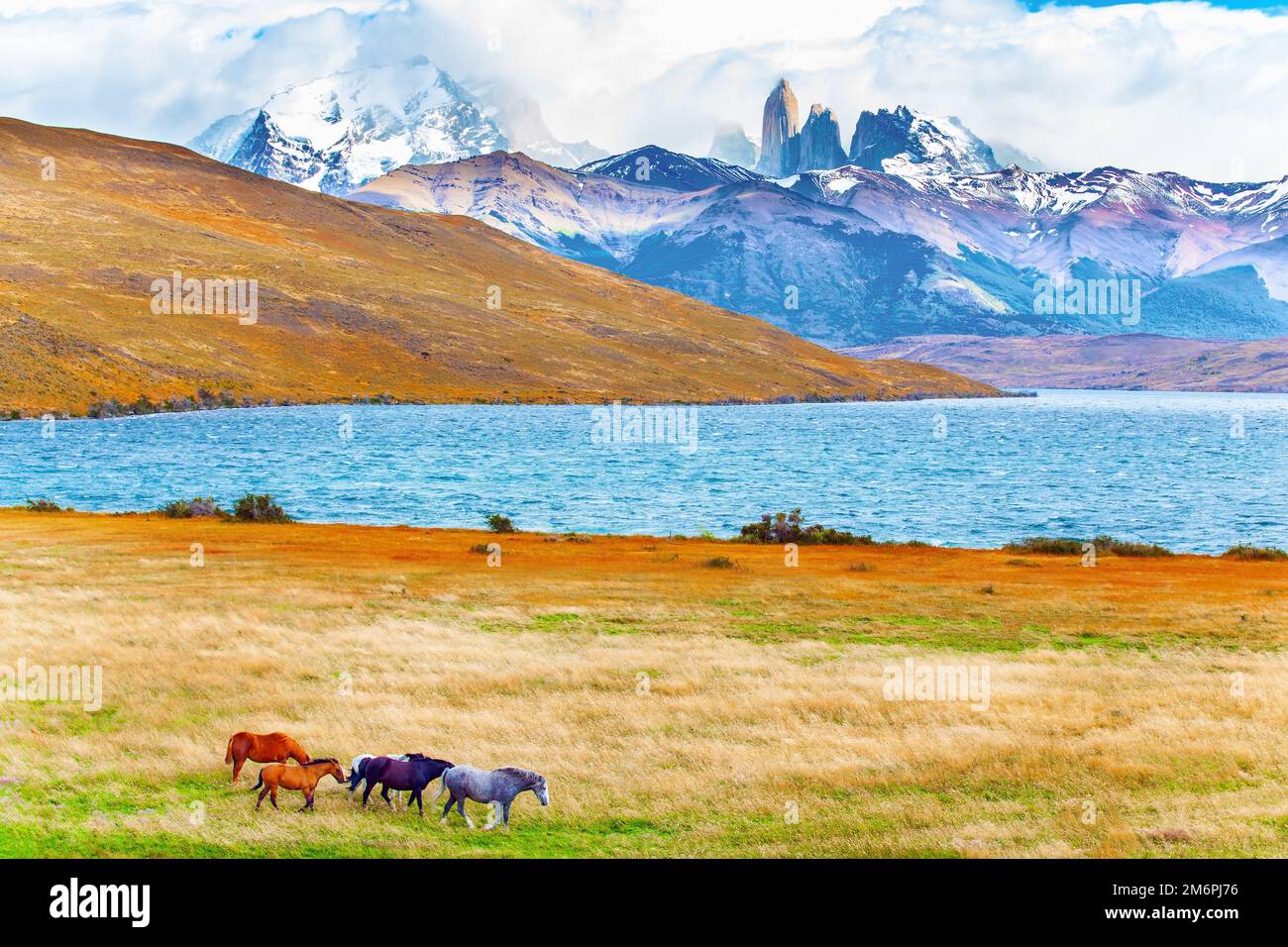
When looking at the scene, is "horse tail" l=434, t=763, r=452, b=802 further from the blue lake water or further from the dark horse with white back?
the blue lake water

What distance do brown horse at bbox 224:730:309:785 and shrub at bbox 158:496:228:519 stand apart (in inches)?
2314

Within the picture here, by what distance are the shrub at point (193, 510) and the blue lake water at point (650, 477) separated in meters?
10.6

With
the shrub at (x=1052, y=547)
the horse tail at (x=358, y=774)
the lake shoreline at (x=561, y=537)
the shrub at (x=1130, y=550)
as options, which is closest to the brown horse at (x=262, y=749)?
the horse tail at (x=358, y=774)

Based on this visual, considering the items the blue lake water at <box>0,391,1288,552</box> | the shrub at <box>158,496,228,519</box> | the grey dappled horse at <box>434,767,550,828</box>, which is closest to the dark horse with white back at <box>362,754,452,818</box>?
the grey dappled horse at <box>434,767,550,828</box>

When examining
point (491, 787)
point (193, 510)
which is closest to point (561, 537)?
point (193, 510)

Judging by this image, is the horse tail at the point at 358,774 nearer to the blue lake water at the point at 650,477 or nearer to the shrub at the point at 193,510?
the shrub at the point at 193,510

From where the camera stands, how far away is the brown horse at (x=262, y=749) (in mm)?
18266

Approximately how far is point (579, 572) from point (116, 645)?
22177 mm

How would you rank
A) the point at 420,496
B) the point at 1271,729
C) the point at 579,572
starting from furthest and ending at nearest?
the point at 420,496 → the point at 579,572 → the point at 1271,729

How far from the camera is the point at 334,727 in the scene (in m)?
21.8

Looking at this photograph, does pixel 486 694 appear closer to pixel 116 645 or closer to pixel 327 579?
pixel 116 645

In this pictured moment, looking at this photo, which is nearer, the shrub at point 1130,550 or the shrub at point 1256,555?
the shrub at point 1256,555

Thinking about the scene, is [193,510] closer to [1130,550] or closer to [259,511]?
[259,511]
